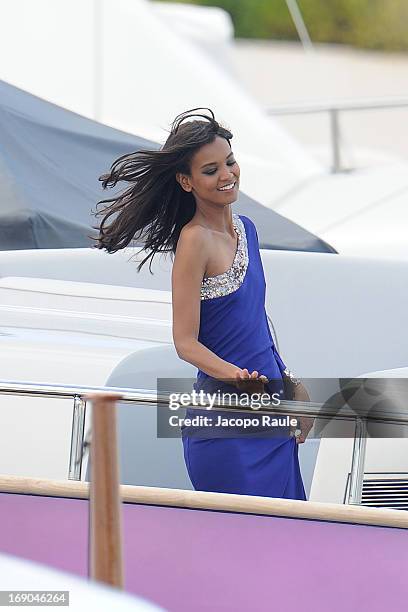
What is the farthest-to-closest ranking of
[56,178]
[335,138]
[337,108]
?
[335,138] → [337,108] → [56,178]

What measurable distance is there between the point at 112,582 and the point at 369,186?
12.6 feet

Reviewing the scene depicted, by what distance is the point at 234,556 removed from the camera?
2229mm

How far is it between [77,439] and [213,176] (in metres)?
0.63

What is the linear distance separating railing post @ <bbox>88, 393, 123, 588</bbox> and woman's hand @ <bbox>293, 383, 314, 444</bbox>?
3.34 feet

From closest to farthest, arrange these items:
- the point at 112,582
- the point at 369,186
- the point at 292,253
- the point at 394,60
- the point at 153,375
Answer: the point at 112,582 < the point at 153,375 < the point at 292,253 < the point at 369,186 < the point at 394,60

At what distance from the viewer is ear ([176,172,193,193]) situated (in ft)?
7.75

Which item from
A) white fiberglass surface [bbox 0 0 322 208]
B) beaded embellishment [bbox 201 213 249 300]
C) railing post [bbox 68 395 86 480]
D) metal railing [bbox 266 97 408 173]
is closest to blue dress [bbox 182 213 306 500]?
beaded embellishment [bbox 201 213 249 300]

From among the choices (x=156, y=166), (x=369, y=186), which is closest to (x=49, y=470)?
(x=156, y=166)

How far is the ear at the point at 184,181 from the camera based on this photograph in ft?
7.75

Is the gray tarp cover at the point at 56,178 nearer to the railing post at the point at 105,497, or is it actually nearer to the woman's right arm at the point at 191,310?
the woman's right arm at the point at 191,310

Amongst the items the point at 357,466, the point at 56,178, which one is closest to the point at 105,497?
the point at 357,466

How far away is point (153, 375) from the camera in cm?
286

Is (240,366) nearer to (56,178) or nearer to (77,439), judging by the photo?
(77,439)

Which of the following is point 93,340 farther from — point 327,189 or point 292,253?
point 327,189
